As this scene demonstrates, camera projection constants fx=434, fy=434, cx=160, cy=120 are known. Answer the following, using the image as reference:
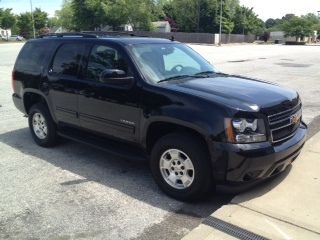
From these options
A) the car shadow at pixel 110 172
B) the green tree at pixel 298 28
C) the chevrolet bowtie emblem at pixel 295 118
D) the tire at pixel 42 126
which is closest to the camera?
the car shadow at pixel 110 172

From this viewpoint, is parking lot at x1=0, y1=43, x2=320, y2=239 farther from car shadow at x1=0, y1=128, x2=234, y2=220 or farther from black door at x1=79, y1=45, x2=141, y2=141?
black door at x1=79, y1=45, x2=141, y2=141

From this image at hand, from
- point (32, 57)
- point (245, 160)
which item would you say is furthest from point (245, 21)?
point (245, 160)

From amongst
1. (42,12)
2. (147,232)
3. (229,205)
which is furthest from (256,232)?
(42,12)

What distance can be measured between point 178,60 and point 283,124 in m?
1.76

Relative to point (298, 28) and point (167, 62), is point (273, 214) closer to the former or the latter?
point (167, 62)

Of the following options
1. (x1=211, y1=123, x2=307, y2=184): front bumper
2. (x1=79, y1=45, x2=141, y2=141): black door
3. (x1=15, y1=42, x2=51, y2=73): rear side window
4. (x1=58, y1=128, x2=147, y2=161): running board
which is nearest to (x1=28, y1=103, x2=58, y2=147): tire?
(x1=58, y1=128, x2=147, y2=161): running board

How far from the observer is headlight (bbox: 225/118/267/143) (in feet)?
14.0

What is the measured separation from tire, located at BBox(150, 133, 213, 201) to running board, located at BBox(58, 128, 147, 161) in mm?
372

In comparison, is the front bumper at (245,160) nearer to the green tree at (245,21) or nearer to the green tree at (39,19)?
the green tree at (245,21)

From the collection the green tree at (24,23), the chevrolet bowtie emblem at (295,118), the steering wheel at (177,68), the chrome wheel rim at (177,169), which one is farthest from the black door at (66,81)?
the green tree at (24,23)

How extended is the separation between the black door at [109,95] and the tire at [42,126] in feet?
2.99

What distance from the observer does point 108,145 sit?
5.67 metres

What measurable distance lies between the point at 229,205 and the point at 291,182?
1024mm

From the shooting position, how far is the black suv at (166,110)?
171 inches
